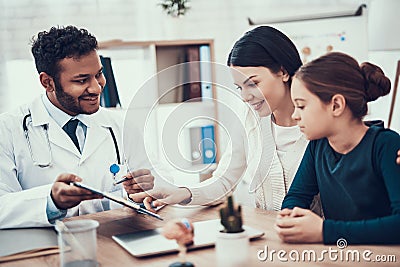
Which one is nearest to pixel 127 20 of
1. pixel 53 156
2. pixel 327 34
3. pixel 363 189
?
pixel 327 34

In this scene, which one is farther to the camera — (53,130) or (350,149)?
(53,130)

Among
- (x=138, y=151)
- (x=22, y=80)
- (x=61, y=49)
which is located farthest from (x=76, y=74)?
(x=22, y=80)

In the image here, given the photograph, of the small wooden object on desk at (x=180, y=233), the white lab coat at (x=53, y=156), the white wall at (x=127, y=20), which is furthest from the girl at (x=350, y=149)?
the white wall at (x=127, y=20)

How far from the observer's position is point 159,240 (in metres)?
1.30

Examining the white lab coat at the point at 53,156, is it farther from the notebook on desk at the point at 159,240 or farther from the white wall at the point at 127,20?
the white wall at the point at 127,20

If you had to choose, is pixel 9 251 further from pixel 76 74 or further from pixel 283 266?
pixel 76 74

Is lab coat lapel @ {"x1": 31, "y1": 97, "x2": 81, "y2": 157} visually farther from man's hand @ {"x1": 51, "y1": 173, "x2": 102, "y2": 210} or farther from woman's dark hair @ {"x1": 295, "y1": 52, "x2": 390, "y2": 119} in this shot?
woman's dark hair @ {"x1": 295, "y1": 52, "x2": 390, "y2": 119}

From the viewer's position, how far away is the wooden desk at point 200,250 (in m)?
1.14

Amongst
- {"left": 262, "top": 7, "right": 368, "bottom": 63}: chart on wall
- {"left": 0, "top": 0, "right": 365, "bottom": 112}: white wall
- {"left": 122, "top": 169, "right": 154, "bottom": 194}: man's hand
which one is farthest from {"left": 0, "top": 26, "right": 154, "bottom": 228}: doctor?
{"left": 262, "top": 7, "right": 368, "bottom": 63}: chart on wall

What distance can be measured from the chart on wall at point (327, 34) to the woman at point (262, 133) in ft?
6.00

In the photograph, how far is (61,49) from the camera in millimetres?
1954

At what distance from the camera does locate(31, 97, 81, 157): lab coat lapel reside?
1944 mm

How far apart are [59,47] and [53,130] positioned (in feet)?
0.95

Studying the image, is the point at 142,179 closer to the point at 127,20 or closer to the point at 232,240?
the point at 232,240
